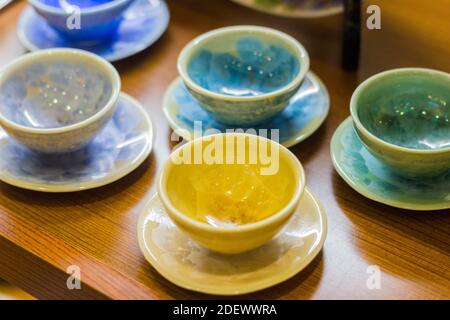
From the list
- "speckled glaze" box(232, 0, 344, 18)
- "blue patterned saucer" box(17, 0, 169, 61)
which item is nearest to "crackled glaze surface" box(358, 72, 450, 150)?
"speckled glaze" box(232, 0, 344, 18)

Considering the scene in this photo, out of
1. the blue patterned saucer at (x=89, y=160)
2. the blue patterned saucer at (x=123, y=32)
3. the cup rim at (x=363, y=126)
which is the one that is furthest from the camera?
the blue patterned saucer at (x=123, y=32)

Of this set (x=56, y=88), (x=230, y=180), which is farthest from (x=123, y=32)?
(x=230, y=180)

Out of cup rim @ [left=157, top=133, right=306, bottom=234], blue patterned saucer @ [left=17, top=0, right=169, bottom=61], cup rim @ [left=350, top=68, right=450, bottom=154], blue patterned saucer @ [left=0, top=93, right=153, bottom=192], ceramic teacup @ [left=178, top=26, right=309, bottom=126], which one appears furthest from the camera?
blue patterned saucer @ [left=17, top=0, right=169, bottom=61]

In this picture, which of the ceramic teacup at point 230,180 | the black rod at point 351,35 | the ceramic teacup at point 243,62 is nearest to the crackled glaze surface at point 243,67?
the ceramic teacup at point 243,62

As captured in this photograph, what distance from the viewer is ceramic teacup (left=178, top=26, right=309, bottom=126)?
1069 mm

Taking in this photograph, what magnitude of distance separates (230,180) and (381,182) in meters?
0.20

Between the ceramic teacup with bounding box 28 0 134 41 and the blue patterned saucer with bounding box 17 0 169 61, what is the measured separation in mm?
24

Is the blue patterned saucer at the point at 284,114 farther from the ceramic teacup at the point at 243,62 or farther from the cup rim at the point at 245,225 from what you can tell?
the cup rim at the point at 245,225

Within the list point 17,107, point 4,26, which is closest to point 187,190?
point 17,107

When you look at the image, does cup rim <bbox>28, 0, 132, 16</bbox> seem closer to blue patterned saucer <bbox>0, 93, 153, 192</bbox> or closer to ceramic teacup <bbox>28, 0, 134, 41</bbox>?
ceramic teacup <bbox>28, 0, 134, 41</bbox>

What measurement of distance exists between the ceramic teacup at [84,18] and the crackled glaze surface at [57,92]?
0.12 m

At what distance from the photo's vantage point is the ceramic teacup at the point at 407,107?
0.98 meters

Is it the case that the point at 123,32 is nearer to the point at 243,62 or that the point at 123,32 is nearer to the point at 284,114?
the point at 243,62

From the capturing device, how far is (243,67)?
3.78 ft
